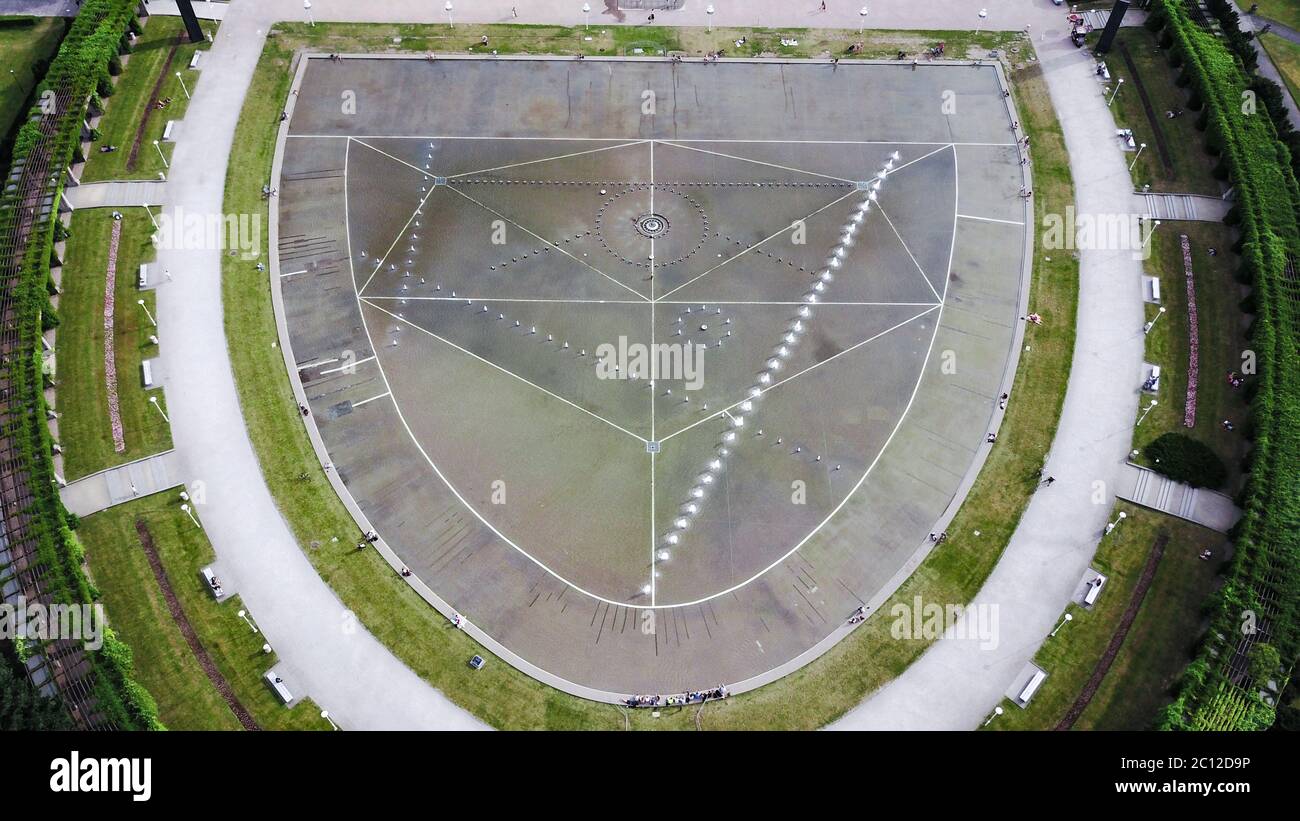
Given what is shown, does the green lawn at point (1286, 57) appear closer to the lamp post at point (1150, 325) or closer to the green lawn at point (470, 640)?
the green lawn at point (470, 640)

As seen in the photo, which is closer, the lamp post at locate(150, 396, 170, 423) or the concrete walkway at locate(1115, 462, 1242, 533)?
the concrete walkway at locate(1115, 462, 1242, 533)

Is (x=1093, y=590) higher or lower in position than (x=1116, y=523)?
lower

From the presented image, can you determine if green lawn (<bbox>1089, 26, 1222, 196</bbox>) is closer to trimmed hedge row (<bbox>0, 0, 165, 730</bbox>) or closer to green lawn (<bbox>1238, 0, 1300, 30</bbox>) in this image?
green lawn (<bbox>1238, 0, 1300, 30</bbox>)

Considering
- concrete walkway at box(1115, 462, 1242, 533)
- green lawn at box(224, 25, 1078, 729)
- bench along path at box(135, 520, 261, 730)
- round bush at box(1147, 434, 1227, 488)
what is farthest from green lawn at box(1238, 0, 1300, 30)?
bench along path at box(135, 520, 261, 730)

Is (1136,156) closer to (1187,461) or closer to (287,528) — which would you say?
(1187,461)

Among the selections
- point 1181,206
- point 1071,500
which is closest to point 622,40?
point 1181,206

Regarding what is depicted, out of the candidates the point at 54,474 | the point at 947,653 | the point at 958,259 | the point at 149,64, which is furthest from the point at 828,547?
the point at 149,64
